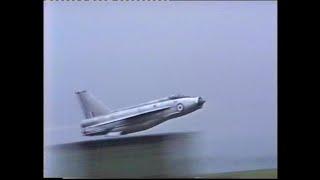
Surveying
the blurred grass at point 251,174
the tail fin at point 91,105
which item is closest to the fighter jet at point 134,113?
the tail fin at point 91,105

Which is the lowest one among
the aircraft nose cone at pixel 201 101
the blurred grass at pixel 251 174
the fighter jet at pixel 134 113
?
the blurred grass at pixel 251 174

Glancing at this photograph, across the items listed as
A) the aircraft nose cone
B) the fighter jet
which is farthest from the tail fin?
the aircraft nose cone

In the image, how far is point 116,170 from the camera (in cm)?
596

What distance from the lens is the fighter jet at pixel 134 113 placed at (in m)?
5.91

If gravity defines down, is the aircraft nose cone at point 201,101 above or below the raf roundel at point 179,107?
above

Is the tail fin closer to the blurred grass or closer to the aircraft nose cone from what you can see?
the aircraft nose cone

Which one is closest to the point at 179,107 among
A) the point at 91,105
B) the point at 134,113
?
the point at 134,113

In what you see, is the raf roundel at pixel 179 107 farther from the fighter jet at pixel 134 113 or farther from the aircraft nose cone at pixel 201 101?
the aircraft nose cone at pixel 201 101

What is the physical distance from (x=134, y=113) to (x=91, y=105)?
264 mm

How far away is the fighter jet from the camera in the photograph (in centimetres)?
591

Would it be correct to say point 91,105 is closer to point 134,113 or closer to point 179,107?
point 134,113
